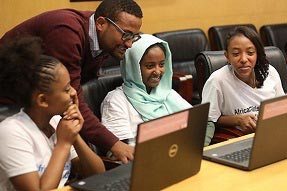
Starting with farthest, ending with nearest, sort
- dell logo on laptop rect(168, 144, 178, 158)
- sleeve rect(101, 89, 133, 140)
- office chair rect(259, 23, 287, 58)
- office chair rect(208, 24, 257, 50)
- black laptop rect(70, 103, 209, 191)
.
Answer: office chair rect(259, 23, 287, 58), office chair rect(208, 24, 257, 50), sleeve rect(101, 89, 133, 140), dell logo on laptop rect(168, 144, 178, 158), black laptop rect(70, 103, 209, 191)

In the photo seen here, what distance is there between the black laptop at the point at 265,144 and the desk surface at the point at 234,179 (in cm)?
3

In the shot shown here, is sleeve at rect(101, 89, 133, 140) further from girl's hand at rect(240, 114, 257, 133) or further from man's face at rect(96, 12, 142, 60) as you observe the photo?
A: girl's hand at rect(240, 114, 257, 133)

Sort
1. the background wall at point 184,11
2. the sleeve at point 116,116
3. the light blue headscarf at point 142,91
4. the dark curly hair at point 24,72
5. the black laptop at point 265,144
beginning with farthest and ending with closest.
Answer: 1. the background wall at point 184,11
2. the light blue headscarf at point 142,91
3. the sleeve at point 116,116
4. the dark curly hair at point 24,72
5. the black laptop at point 265,144

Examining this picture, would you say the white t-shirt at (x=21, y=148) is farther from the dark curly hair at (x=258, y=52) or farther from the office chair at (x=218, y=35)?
the office chair at (x=218, y=35)

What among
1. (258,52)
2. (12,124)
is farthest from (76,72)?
(258,52)

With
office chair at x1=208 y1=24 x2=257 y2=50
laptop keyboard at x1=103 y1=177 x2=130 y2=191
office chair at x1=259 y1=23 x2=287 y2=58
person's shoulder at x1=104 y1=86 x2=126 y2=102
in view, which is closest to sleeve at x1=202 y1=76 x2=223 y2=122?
person's shoulder at x1=104 y1=86 x2=126 y2=102

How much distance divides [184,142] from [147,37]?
1279mm

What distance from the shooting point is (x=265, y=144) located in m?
1.82

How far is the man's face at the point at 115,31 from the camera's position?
243 centimetres

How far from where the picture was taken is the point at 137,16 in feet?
8.14

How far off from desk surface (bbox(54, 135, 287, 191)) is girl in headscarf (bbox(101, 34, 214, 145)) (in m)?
0.81

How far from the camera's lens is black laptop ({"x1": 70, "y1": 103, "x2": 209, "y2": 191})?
1.51 meters

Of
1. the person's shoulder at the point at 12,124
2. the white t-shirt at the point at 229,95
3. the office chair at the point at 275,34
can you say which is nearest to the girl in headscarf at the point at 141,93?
the white t-shirt at the point at 229,95

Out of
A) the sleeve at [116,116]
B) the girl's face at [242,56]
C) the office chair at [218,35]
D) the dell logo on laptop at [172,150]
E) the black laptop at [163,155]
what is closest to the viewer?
the black laptop at [163,155]
